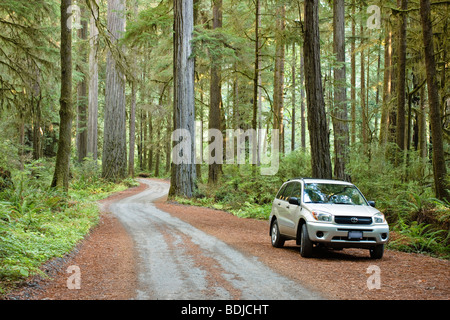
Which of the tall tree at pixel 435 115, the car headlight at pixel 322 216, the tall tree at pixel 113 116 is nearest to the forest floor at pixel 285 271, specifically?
the car headlight at pixel 322 216

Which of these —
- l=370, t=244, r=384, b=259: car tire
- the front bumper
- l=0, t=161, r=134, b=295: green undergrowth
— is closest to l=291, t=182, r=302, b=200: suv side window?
the front bumper

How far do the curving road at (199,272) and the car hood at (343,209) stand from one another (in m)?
1.81

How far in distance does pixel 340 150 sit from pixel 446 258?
31.3ft

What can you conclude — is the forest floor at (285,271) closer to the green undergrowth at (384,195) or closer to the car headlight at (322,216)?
the car headlight at (322,216)

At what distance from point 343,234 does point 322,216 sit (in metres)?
0.57

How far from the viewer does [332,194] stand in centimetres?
1014

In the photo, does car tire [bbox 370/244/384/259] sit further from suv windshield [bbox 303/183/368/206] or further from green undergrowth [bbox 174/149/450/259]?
green undergrowth [bbox 174/149/450/259]

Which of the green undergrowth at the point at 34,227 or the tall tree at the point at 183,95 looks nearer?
the green undergrowth at the point at 34,227

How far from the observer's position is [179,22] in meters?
21.4

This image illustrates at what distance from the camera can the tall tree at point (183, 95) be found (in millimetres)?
21406

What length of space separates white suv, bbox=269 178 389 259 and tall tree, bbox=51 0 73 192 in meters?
8.35

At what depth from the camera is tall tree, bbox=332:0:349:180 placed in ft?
61.2
